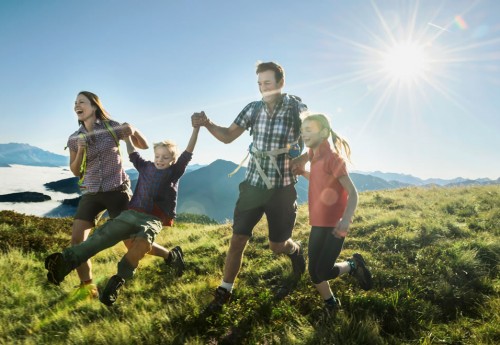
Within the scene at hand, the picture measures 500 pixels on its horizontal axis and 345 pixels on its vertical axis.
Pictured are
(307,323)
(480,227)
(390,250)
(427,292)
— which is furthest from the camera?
(480,227)

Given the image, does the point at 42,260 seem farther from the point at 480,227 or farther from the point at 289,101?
the point at 480,227

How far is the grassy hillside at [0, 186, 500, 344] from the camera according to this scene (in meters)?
3.42

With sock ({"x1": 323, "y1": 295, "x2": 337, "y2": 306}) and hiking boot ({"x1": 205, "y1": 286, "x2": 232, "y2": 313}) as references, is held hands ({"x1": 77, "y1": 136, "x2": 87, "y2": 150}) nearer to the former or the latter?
hiking boot ({"x1": 205, "y1": 286, "x2": 232, "y2": 313})

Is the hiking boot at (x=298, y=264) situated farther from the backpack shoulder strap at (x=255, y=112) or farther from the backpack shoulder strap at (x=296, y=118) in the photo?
the backpack shoulder strap at (x=255, y=112)

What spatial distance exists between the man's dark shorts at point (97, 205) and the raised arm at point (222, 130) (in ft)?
5.56

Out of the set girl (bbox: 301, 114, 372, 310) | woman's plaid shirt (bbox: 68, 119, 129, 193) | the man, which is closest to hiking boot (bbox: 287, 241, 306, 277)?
the man

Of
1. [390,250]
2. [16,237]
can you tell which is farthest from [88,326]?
[16,237]

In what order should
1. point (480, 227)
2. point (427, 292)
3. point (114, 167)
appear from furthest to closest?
point (480, 227) < point (114, 167) < point (427, 292)

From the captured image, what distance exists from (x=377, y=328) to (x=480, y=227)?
5831mm

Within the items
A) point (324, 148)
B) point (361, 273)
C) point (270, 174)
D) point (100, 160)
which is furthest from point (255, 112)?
point (361, 273)

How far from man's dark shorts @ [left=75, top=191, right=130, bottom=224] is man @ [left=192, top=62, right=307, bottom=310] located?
185 centimetres

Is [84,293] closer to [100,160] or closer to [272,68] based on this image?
[100,160]

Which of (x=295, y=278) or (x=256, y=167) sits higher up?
(x=256, y=167)

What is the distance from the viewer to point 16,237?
27.1 feet
